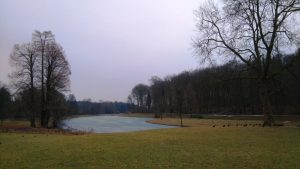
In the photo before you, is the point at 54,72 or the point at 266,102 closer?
the point at 266,102

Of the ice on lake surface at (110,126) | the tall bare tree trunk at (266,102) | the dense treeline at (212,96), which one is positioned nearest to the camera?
the tall bare tree trunk at (266,102)

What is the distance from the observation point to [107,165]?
9859 millimetres

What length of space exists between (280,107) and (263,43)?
51.1 m

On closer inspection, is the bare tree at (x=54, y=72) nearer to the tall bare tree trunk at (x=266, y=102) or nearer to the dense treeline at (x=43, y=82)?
the dense treeline at (x=43, y=82)

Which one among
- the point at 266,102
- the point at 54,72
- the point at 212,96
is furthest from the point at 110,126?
the point at 212,96

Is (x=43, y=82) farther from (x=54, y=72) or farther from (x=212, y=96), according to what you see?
(x=212, y=96)

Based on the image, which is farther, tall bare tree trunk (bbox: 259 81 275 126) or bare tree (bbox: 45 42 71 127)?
bare tree (bbox: 45 42 71 127)

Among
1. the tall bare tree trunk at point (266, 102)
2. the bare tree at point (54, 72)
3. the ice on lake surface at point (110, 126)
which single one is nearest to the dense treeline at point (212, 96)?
the ice on lake surface at point (110, 126)

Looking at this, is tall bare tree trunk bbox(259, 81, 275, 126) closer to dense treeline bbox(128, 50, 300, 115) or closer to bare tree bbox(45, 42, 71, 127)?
dense treeline bbox(128, 50, 300, 115)

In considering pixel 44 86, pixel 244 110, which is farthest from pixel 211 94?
pixel 44 86

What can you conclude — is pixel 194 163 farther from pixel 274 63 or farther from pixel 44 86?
pixel 44 86

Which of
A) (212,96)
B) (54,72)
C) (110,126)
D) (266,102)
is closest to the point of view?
(266,102)

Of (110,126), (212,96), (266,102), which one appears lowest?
(110,126)

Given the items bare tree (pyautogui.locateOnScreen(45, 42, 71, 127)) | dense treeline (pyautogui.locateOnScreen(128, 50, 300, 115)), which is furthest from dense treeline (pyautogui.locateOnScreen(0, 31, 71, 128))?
dense treeline (pyautogui.locateOnScreen(128, 50, 300, 115))
